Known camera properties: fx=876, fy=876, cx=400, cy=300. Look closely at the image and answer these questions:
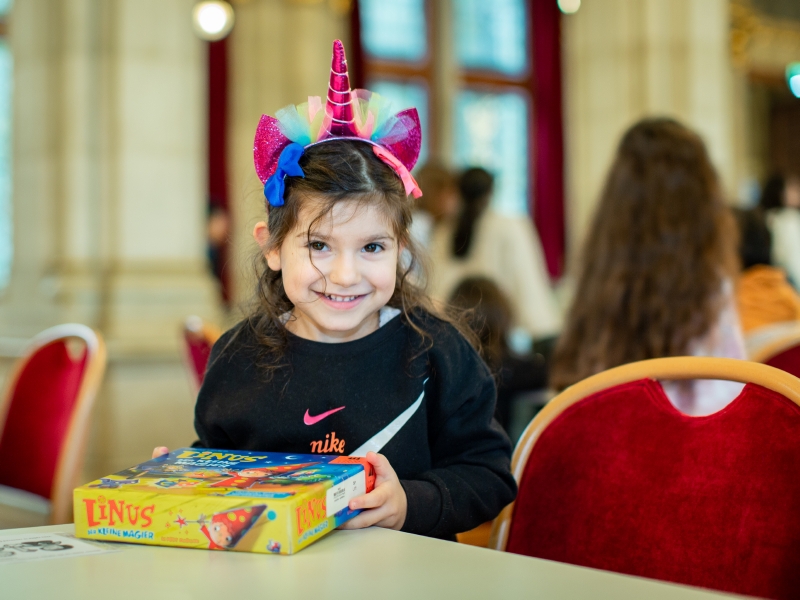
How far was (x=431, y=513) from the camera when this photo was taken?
109 centimetres

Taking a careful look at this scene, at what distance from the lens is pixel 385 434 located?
121cm

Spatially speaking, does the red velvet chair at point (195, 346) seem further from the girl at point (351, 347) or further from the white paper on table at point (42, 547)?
the white paper on table at point (42, 547)

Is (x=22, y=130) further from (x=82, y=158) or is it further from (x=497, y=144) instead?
(x=497, y=144)

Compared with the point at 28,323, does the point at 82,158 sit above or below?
above

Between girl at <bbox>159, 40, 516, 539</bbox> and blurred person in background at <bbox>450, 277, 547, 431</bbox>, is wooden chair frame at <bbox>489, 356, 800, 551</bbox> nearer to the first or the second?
girl at <bbox>159, 40, 516, 539</bbox>

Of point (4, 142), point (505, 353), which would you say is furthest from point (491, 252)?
point (4, 142)

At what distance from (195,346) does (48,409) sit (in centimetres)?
56

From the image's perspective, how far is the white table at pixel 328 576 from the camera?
67 centimetres

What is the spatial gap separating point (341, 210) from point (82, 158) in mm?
3094

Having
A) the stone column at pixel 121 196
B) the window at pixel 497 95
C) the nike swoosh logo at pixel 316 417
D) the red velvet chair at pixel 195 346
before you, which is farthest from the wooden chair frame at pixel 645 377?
→ the window at pixel 497 95

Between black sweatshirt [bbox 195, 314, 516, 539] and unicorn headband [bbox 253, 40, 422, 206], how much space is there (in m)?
0.23

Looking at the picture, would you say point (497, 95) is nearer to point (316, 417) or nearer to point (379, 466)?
point (316, 417)

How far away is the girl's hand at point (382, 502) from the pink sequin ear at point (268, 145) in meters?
0.45

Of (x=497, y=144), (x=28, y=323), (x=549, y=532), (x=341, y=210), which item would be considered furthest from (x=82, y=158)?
(x=497, y=144)
